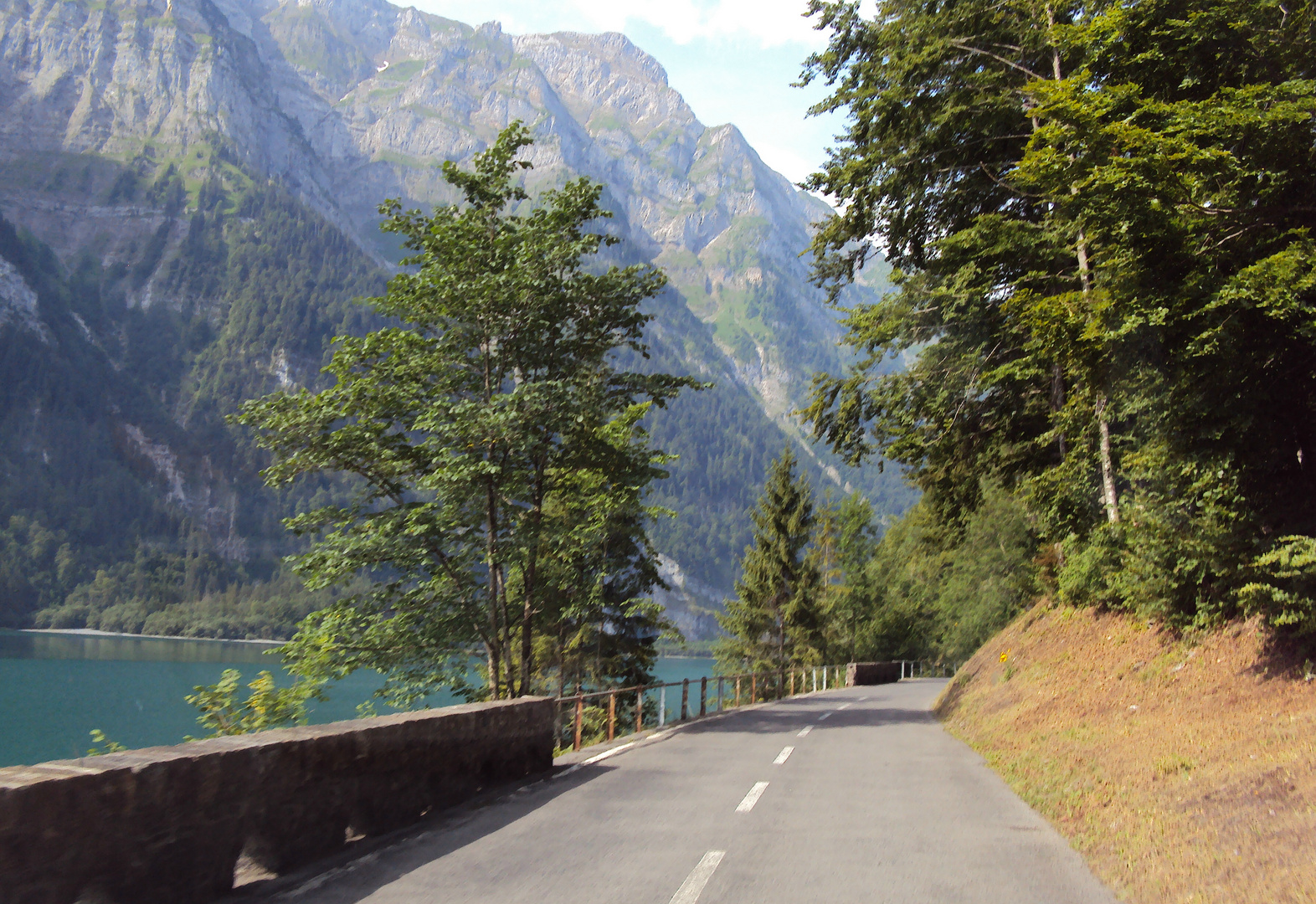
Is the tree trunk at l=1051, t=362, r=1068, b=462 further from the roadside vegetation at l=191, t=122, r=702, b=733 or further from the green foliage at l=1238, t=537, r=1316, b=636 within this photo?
the green foliage at l=1238, t=537, r=1316, b=636

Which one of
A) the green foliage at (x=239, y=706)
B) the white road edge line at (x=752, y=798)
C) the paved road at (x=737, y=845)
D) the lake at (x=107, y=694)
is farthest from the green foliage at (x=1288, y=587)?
the lake at (x=107, y=694)

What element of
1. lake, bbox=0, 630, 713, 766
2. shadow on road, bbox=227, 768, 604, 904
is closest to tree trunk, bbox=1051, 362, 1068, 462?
shadow on road, bbox=227, 768, 604, 904

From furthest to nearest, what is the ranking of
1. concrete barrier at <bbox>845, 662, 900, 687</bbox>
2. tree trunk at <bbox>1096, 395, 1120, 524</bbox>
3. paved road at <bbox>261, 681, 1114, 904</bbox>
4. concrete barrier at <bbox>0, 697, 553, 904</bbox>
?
concrete barrier at <bbox>845, 662, 900, 687</bbox> < tree trunk at <bbox>1096, 395, 1120, 524</bbox> < paved road at <bbox>261, 681, 1114, 904</bbox> < concrete barrier at <bbox>0, 697, 553, 904</bbox>

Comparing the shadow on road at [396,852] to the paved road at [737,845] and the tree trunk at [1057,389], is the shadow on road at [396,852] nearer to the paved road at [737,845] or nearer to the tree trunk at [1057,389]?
the paved road at [737,845]

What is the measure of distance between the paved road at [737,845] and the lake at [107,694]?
44.1 feet

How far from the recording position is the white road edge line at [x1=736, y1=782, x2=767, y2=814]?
8.91m

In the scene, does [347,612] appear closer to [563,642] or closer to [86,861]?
[86,861]

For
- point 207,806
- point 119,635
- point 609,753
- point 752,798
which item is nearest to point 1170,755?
point 752,798

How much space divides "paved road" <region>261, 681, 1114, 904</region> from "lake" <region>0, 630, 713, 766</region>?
44.1 ft

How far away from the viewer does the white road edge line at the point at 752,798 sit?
891cm

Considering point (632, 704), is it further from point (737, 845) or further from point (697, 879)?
point (697, 879)

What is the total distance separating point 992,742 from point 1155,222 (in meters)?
9.11

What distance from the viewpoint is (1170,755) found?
9.23 meters

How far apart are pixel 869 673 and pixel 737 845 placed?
145ft
